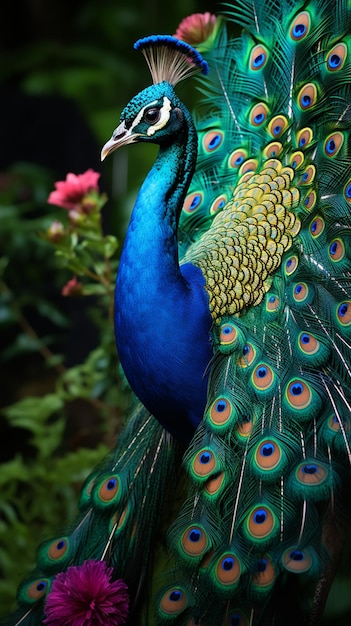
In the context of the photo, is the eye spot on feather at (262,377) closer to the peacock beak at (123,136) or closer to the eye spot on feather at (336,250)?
the eye spot on feather at (336,250)

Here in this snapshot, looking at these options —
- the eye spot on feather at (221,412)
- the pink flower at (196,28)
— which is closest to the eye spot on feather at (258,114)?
the pink flower at (196,28)

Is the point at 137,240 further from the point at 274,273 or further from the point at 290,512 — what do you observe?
the point at 290,512

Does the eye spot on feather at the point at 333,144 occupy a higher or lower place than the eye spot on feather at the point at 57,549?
higher

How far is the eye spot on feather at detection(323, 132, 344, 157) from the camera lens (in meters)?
1.85

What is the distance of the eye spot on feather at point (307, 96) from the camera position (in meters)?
1.92

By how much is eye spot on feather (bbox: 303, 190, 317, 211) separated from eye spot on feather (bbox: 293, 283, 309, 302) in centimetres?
18

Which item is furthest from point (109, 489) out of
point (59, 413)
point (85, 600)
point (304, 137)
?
point (59, 413)

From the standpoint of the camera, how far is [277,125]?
2.06m

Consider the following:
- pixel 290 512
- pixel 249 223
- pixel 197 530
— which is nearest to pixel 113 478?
pixel 197 530

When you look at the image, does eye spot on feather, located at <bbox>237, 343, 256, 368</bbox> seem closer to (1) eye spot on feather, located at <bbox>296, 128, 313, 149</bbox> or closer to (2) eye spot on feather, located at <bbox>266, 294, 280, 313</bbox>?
(2) eye spot on feather, located at <bbox>266, 294, 280, 313</bbox>

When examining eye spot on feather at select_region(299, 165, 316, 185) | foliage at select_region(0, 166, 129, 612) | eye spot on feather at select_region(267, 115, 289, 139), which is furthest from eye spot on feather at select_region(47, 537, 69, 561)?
eye spot on feather at select_region(267, 115, 289, 139)

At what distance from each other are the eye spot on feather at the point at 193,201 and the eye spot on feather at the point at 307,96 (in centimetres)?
40

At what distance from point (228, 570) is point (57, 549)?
22.1 inches

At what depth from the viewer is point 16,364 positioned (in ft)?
13.8
